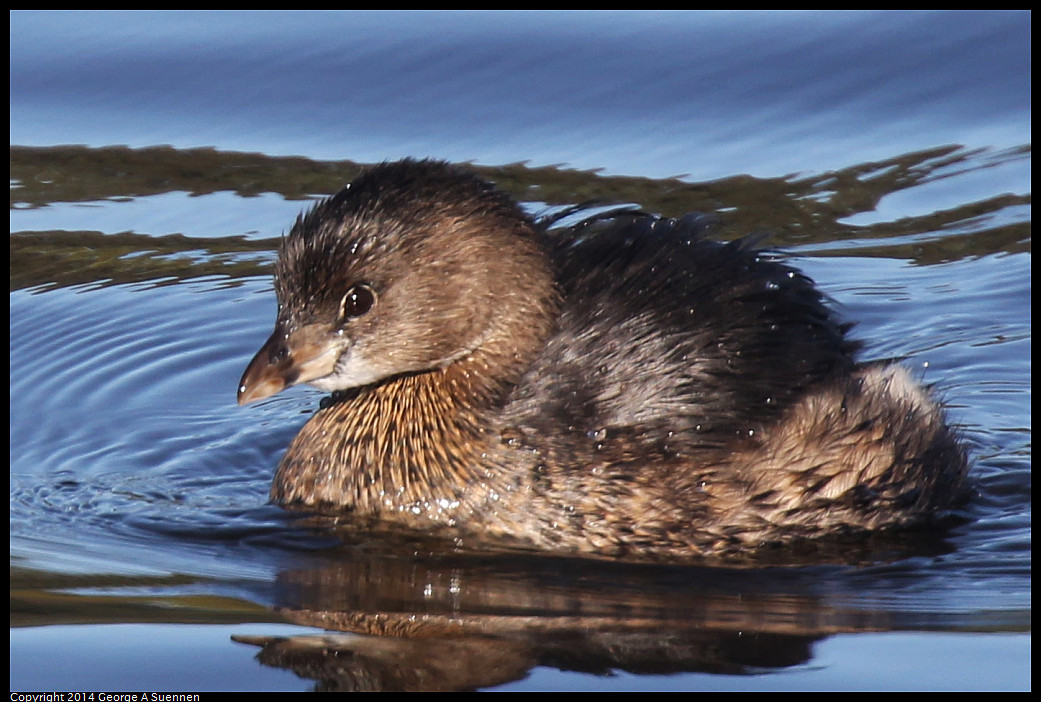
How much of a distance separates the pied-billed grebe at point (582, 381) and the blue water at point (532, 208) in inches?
11.3

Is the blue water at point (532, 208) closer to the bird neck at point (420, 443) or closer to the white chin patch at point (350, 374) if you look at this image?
the bird neck at point (420, 443)

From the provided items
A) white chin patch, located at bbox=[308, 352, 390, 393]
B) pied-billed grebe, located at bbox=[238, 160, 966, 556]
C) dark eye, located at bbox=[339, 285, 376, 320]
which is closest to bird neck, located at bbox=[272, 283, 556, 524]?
pied-billed grebe, located at bbox=[238, 160, 966, 556]

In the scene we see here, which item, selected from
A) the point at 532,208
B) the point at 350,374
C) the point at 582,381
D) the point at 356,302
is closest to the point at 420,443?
the point at 350,374

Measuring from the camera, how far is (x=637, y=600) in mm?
6180

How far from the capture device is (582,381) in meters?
6.85

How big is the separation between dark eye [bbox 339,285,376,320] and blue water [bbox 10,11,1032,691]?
81 centimetres

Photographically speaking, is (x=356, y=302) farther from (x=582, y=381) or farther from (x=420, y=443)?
(x=582, y=381)

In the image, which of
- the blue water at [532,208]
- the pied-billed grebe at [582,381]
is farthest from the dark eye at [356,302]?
the blue water at [532,208]

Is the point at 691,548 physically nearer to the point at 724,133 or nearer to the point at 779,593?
the point at 779,593

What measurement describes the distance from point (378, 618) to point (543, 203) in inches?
177

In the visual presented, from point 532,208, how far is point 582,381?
10.9ft

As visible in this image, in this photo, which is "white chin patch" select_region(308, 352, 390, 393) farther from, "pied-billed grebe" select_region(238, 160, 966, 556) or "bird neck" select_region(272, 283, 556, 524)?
"bird neck" select_region(272, 283, 556, 524)

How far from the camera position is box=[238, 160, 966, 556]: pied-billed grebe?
22.2 ft

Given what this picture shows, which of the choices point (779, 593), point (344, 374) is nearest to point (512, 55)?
point (344, 374)
